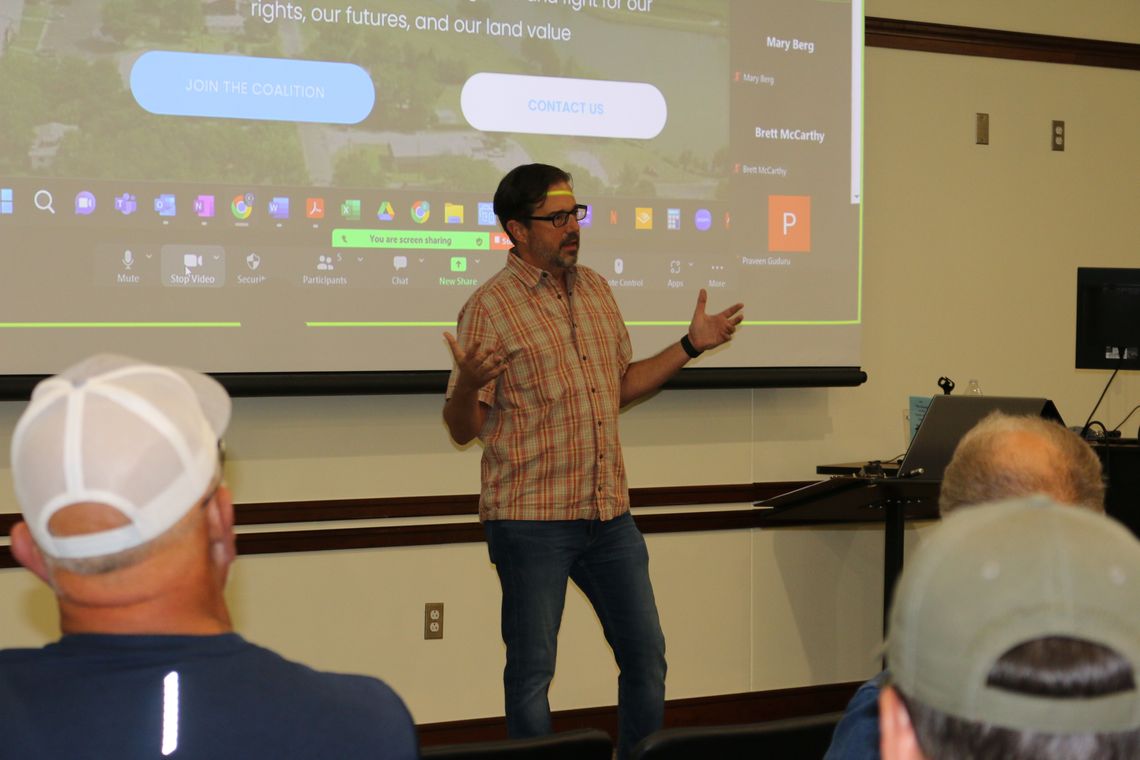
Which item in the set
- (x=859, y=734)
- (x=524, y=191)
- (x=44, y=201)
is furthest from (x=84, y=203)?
(x=859, y=734)

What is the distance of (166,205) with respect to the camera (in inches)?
140

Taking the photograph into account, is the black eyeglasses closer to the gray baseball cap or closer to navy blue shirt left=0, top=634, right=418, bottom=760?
navy blue shirt left=0, top=634, right=418, bottom=760

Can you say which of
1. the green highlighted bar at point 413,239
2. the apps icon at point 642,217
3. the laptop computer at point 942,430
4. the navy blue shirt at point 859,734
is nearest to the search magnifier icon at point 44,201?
the green highlighted bar at point 413,239

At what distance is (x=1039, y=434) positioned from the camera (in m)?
1.80

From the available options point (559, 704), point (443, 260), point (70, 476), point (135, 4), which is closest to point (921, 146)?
point (443, 260)

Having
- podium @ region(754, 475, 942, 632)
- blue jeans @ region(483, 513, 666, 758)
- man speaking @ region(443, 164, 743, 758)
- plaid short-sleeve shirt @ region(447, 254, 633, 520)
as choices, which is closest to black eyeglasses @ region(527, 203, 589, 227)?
man speaking @ region(443, 164, 743, 758)

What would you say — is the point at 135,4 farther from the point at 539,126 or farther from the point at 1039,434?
the point at 1039,434

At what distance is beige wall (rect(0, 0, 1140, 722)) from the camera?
12.8 ft

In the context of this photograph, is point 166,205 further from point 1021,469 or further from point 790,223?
point 1021,469

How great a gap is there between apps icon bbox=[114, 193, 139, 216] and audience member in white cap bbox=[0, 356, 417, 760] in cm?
253

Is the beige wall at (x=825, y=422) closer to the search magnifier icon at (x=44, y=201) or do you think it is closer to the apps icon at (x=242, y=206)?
the apps icon at (x=242, y=206)

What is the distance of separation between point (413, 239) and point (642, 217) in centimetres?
77

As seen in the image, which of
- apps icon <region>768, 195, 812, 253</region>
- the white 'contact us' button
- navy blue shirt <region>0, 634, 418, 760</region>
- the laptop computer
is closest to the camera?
navy blue shirt <region>0, 634, 418, 760</region>

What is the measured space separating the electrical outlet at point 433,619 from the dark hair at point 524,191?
4.84 feet
